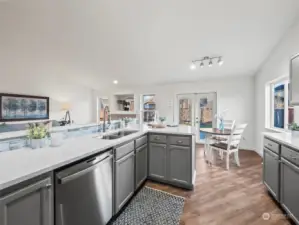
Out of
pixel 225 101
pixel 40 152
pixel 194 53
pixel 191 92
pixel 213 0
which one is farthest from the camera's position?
pixel 191 92

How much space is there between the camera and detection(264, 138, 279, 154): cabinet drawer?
2063 mm

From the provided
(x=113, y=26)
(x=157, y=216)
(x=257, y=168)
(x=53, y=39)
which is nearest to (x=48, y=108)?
(x=53, y=39)

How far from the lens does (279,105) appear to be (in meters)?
3.84

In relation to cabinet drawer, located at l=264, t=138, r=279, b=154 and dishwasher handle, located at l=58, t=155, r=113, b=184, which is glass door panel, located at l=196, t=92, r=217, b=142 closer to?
cabinet drawer, located at l=264, t=138, r=279, b=154

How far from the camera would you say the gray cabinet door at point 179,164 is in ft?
8.22

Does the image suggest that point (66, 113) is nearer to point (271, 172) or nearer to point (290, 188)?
point (271, 172)

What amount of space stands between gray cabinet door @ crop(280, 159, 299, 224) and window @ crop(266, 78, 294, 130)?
1.83 m

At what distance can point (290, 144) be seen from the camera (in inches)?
68.8

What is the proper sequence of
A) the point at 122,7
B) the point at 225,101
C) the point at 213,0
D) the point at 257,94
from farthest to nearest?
the point at 225,101
the point at 257,94
the point at 122,7
the point at 213,0

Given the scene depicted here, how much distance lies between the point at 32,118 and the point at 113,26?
4.43 m

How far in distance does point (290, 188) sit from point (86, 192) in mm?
2068

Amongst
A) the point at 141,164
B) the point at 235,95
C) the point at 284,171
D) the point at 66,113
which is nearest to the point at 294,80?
the point at 284,171

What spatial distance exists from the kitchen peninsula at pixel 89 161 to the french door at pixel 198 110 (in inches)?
130

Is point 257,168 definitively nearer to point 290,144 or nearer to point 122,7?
point 290,144
